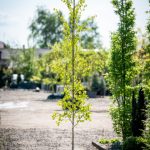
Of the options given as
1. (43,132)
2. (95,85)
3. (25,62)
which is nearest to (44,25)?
(25,62)

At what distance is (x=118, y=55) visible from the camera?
13.9m

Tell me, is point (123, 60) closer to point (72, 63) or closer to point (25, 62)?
point (72, 63)

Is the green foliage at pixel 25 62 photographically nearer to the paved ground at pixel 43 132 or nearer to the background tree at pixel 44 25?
the background tree at pixel 44 25

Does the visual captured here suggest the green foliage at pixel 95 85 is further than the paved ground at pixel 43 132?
Yes

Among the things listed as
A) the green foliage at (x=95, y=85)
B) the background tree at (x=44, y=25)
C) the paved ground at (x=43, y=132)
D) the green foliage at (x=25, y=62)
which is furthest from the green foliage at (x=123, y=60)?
the background tree at (x=44, y=25)

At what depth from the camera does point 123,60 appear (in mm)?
13797

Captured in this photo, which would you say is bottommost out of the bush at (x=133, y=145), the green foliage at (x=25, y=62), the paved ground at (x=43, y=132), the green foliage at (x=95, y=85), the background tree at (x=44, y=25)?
the paved ground at (x=43, y=132)

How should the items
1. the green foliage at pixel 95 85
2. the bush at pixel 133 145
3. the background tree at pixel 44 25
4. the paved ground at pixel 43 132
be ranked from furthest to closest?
the background tree at pixel 44 25 → the green foliage at pixel 95 85 → the paved ground at pixel 43 132 → the bush at pixel 133 145

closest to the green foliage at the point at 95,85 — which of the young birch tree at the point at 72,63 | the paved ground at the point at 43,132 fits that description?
the paved ground at the point at 43,132

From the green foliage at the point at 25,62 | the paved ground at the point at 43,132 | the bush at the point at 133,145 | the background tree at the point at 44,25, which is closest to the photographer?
the bush at the point at 133,145

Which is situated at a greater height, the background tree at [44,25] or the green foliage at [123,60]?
the background tree at [44,25]

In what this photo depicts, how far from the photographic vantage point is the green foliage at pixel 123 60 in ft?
45.0

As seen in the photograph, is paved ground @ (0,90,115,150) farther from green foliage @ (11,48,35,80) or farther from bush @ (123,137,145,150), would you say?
green foliage @ (11,48,35,80)

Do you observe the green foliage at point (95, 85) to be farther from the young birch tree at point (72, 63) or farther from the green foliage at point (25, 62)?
the young birch tree at point (72, 63)
